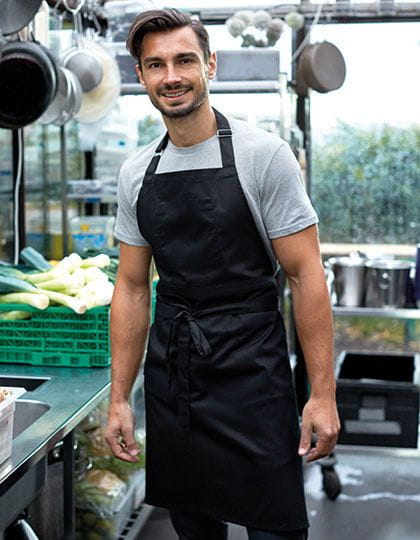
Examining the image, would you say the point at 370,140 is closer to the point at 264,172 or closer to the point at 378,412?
the point at 378,412

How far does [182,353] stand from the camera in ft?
6.28

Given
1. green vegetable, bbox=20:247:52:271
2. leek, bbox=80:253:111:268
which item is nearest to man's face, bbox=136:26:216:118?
leek, bbox=80:253:111:268

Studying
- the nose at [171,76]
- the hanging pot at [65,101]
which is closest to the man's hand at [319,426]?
the nose at [171,76]

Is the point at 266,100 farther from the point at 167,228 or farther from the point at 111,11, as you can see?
the point at 167,228

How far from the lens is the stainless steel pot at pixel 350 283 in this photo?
3.52 metres

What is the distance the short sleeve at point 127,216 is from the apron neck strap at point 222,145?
7cm

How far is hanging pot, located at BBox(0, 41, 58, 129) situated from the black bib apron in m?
0.72

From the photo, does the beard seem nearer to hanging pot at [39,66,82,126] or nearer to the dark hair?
the dark hair

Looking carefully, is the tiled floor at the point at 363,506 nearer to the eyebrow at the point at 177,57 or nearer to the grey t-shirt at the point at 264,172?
the grey t-shirt at the point at 264,172

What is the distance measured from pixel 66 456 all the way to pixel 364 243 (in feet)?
8.28

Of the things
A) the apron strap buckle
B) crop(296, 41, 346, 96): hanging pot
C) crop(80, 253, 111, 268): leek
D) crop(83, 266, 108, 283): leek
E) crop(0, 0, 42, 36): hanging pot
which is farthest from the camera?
crop(296, 41, 346, 96): hanging pot

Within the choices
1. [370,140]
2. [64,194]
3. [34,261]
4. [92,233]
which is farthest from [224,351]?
[370,140]

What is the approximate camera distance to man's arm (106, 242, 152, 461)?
202cm

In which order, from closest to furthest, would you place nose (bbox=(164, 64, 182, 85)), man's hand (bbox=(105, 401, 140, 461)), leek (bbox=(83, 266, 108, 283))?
nose (bbox=(164, 64, 182, 85)), man's hand (bbox=(105, 401, 140, 461)), leek (bbox=(83, 266, 108, 283))
